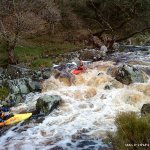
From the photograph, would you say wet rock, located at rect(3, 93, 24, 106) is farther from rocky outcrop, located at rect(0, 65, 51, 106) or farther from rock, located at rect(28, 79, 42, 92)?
rock, located at rect(28, 79, 42, 92)

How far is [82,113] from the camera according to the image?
1299cm

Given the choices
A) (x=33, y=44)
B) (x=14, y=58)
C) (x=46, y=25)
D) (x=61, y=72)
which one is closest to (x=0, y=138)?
(x=61, y=72)

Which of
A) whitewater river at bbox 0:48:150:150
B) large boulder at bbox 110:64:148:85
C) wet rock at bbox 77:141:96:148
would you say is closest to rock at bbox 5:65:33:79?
whitewater river at bbox 0:48:150:150

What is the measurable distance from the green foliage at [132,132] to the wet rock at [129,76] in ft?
28.5

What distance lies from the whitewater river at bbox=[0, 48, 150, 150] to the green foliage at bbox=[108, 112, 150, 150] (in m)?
3.11

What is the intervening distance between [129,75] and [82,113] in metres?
3.97

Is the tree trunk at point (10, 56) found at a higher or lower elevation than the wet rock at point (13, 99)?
higher

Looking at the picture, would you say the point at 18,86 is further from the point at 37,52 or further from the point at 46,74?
the point at 37,52

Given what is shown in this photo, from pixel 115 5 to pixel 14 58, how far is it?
498 inches

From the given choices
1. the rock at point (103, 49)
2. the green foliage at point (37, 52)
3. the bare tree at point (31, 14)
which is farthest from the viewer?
the bare tree at point (31, 14)

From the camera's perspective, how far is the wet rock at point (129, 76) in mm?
15742

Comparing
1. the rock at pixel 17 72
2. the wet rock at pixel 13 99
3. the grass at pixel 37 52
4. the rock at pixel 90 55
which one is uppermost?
the grass at pixel 37 52

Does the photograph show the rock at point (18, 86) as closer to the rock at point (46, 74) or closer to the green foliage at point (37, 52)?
the rock at point (46, 74)

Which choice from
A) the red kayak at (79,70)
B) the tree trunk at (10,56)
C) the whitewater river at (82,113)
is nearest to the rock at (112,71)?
the whitewater river at (82,113)
